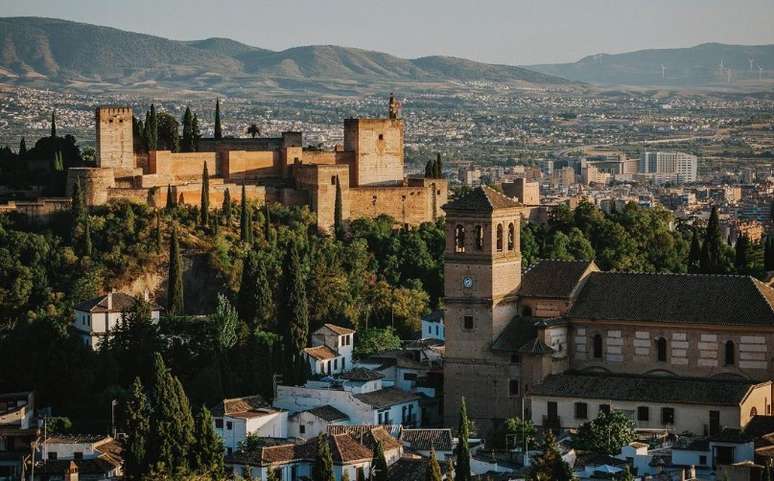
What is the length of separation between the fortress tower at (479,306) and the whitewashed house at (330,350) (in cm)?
605

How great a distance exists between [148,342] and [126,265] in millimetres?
6401

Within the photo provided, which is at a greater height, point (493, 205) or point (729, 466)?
point (493, 205)

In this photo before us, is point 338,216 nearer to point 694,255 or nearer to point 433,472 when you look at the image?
point 694,255

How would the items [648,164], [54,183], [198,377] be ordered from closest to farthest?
[198,377] → [54,183] → [648,164]

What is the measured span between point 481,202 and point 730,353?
20.8ft

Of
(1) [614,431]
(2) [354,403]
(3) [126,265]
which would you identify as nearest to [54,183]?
(3) [126,265]

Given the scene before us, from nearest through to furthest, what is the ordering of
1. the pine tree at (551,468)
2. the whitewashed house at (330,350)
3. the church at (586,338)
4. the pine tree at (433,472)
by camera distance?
the pine tree at (551,468), the pine tree at (433,472), the church at (586,338), the whitewashed house at (330,350)

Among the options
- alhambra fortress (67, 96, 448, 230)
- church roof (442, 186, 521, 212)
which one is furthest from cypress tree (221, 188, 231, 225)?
church roof (442, 186, 521, 212)

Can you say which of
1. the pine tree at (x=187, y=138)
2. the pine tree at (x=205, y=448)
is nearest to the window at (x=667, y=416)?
the pine tree at (x=205, y=448)

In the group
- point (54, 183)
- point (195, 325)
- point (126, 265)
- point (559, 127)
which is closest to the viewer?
point (195, 325)

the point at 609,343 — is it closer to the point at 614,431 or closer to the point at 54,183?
the point at 614,431

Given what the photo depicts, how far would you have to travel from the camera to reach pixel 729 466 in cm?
3894

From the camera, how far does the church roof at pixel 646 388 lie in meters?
43.6

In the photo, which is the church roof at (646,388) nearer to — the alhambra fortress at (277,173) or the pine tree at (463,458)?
the pine tree at (463,458)
